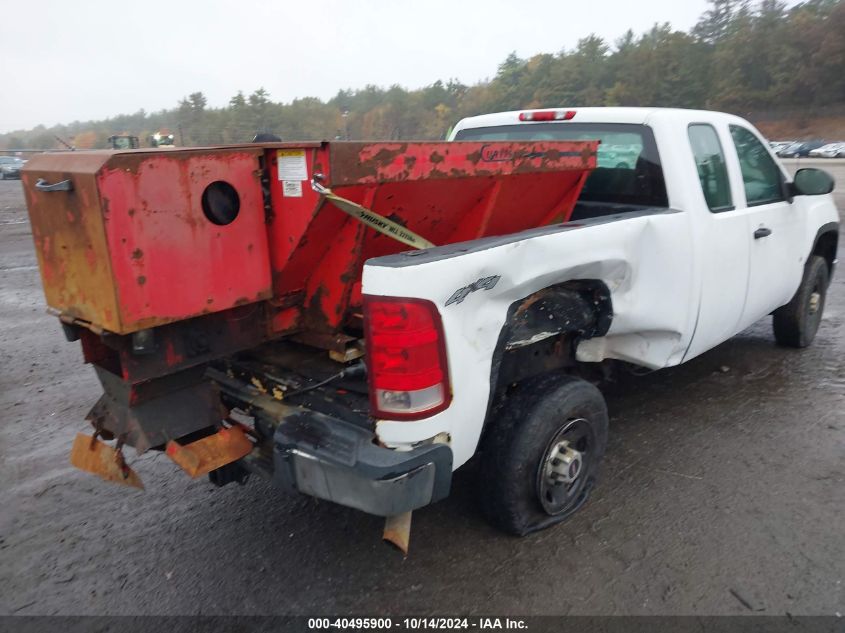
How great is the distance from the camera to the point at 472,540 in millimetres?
3018

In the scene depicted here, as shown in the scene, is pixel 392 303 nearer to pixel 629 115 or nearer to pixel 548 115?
pixel 629 115

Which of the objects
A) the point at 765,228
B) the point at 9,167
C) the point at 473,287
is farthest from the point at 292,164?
the point at 9,167

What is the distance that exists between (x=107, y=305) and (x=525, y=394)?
184 centimetres

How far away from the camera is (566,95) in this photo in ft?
293

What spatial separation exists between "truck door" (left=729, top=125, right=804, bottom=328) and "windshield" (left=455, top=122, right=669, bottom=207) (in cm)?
85

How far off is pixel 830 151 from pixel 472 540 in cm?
5509

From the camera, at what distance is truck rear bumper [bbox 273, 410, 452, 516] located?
2.28 m

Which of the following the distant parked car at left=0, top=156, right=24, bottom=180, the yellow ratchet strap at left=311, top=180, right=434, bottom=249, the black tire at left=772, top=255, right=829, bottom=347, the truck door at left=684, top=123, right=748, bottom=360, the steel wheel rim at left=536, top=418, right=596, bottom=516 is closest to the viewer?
the yellow ratchet strap at left=311, top=180, right=434, bottom=249

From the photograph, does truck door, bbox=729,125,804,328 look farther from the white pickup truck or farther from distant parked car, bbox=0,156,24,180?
distant parked car, bbox=0,156,24,180

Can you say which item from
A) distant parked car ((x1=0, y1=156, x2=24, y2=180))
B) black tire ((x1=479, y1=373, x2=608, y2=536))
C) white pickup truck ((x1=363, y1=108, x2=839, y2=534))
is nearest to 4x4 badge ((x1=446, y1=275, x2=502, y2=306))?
white pickup truck ((x1=363, y1=108, x2=839, y2=534))

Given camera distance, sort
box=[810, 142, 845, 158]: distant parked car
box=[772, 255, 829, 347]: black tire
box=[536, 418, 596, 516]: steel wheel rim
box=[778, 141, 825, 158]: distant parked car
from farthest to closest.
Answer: box=[778, 141, 825, 158]: distant parked car < box=[810, 142, 845, 158]: distant parked car < box=[772, 255, 829, 347]: black tire < box=[536, 418, 596, 516]: steel wheel rim

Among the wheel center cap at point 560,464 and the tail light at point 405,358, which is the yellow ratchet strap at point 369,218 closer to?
the tail light at point 405,358

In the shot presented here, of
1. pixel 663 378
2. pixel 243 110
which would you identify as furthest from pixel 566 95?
pixel 663 378

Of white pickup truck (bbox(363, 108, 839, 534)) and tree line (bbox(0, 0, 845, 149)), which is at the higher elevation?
tree line (bbox(0, 0, 845, 149))
